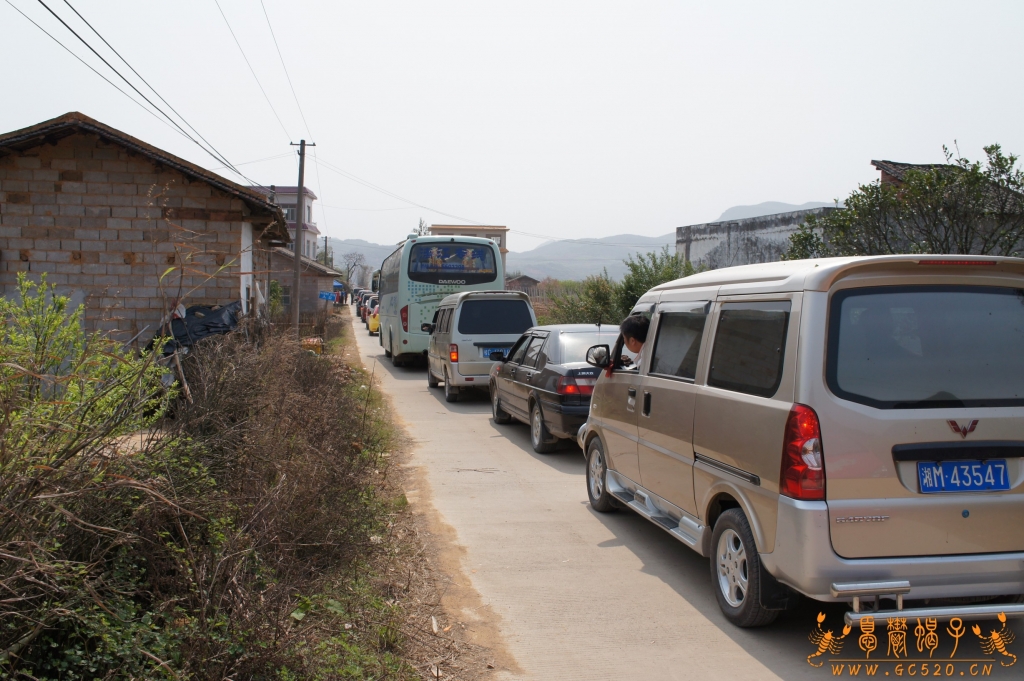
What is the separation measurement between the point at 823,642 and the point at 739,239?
2149 centimetres

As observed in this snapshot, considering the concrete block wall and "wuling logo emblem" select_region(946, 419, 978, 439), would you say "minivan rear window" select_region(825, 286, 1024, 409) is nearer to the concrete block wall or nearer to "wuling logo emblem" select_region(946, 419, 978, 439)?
"wuling logo emblem" select_region(946, 419, 978, 439)

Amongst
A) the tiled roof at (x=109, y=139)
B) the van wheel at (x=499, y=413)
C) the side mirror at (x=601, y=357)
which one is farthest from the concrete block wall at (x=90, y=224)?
the side mirror at (x=601, y=357)

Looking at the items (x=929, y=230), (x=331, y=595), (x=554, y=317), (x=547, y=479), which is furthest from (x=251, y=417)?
(x=554, y=317)

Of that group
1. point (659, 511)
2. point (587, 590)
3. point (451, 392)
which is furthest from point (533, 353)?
point (587, 590)

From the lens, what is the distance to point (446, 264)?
21.4 m

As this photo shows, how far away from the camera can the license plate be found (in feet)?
13.1

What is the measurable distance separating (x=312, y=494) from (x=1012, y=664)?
422 centimetres

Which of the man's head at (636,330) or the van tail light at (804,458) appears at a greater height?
the man's head at (636,330)

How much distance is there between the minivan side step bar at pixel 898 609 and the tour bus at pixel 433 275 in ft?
58.6

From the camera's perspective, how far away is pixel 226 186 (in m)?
14.2

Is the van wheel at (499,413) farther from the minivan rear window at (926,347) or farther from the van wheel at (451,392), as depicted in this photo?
the minivan rear window at (926,347)

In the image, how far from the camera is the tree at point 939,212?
11805mm

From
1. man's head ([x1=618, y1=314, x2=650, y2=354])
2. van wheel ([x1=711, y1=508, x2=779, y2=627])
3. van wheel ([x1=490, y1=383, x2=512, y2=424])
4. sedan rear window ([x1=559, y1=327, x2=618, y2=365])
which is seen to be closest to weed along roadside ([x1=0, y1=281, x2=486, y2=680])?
van wheel ([x1=711, y1=508, x2=779, y2=627])

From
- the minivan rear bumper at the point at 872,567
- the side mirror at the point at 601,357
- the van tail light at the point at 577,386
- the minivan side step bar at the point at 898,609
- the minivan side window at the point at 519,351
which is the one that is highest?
the side mirror at the point at 601,357
